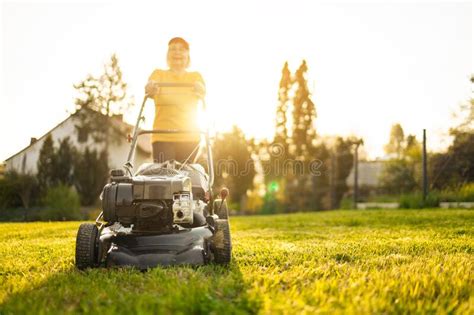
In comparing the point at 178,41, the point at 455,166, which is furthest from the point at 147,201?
the point at 455,166

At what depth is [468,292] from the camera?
2736 millimetres

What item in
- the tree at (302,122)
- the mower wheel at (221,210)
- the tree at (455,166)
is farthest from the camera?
the tree at (302,122)

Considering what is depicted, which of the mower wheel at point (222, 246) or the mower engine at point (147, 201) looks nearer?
the mower engine at point (147, 201)

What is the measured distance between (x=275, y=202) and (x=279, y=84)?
15408mm

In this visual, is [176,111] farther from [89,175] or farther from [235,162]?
[235,162]

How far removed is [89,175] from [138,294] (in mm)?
21361

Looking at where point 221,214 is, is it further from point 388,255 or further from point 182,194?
point 388,255

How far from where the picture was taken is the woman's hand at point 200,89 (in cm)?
493

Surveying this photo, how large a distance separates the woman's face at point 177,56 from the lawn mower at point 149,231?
162cm

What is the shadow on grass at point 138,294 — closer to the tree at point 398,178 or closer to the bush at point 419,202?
the bush at point 419,202

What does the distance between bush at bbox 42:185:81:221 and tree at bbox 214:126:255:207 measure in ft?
37.5

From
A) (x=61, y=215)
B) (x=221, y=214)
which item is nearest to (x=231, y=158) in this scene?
(x=61, y=215)

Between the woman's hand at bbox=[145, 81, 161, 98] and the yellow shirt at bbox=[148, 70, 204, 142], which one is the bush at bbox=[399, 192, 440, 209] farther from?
the woman's hand at bbox=[145, 81, 161, 98]

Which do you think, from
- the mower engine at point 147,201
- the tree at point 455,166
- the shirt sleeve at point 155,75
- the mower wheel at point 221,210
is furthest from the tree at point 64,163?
the mower engine at point 147,201
